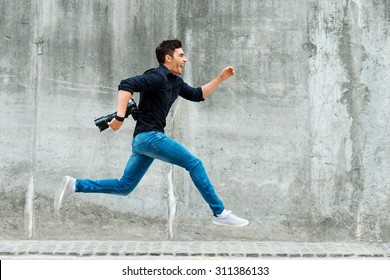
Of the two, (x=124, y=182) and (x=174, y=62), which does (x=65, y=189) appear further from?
(x=174, y=62)

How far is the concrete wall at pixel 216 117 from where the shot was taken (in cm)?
862

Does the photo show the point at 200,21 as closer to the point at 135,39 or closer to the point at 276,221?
the point at 135,39

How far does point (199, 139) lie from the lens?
28.6 ft

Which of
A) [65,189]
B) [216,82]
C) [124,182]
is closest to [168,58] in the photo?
[216,82]

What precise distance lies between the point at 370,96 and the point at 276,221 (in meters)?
2.27

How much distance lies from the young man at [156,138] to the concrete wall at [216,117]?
8.66 feet

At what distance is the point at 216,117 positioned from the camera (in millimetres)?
8750

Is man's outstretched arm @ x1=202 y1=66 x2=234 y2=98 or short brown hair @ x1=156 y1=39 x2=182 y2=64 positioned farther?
man's outstretched arm @ x1=202 y1=66 x2=234 y2=98

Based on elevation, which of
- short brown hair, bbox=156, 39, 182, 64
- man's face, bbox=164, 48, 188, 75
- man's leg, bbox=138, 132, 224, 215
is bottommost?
man's leg, bbox=138, 132, 224, 215

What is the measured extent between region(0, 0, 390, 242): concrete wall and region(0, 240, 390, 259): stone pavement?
0.71 feet

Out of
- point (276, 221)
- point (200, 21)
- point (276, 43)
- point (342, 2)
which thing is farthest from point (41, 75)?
point (342, 2)

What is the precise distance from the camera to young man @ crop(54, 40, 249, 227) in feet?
18.5

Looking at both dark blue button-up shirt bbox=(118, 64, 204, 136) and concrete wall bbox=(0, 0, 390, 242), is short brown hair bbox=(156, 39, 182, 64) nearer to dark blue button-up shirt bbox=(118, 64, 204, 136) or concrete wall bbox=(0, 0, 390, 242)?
dark blue button-up shirt bbox=(118, 64, 204, 136)

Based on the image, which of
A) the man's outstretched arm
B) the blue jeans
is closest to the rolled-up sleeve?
the blue jeans
